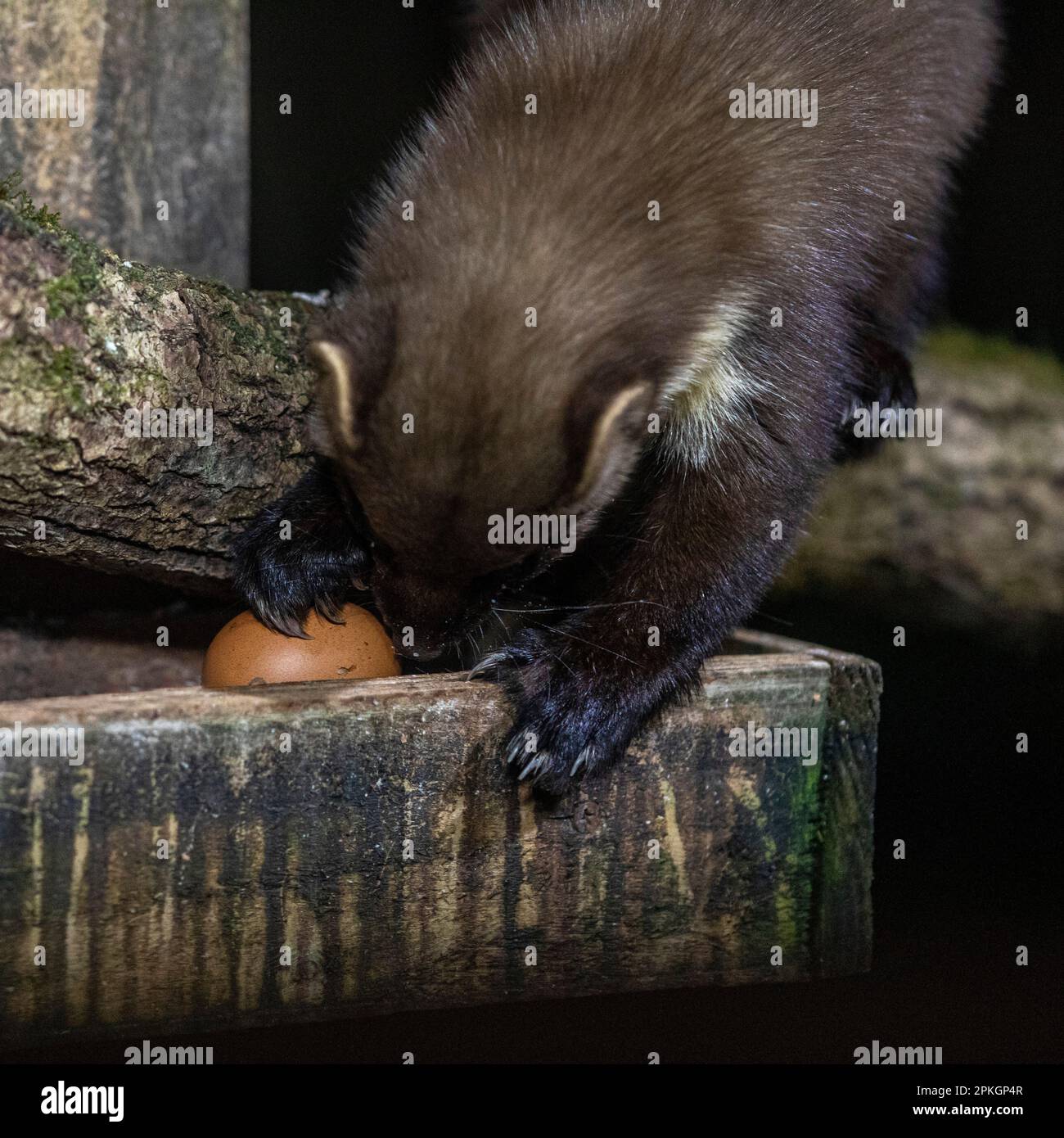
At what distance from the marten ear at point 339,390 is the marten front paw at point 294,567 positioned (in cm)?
69

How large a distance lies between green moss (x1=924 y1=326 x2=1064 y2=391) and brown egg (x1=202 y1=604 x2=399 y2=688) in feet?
18.2

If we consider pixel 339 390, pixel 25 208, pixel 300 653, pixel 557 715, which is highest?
pixel 25 208

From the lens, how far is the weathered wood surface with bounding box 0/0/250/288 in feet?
16.2

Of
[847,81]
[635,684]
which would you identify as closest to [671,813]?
[635,684]

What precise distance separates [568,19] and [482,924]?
2421mm

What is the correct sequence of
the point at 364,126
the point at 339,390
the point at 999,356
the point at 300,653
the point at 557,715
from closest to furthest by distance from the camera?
the point at 339,390 < the point at 557,715 < the point at 300,653 < the point at 364,126 < the point at 999,356

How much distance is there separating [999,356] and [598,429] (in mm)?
6070

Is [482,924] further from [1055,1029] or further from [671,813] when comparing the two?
[1055,1029]

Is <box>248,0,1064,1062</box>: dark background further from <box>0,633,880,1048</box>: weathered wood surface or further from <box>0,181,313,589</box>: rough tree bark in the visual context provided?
<box>0,181,313,589</box>: rough tree bark

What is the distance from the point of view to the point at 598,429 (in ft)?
9.87

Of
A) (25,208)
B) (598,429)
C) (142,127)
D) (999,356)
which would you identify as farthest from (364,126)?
(598,429)

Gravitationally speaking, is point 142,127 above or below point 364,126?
below

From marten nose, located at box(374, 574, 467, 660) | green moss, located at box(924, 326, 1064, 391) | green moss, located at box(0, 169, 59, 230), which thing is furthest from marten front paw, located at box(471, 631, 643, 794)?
green moss, located at box(924, 326, 1064, 391)

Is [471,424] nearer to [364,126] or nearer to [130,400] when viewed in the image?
[130,400]
